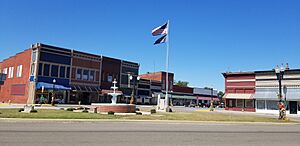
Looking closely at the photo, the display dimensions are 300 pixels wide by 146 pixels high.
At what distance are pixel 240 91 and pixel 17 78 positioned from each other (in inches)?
1836

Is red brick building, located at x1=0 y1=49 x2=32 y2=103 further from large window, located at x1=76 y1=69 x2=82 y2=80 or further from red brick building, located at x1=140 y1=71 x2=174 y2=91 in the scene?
red brick building, located at x1=140 y1=71 x2=174 y2=91

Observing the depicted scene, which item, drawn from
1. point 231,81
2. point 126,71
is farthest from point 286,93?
point 126,71

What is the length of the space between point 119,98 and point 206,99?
43473mm

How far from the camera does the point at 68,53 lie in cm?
6681

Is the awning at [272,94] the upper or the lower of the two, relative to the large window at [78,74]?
lower

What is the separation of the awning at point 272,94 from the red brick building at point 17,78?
44.8 m

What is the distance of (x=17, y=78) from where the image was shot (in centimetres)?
6656

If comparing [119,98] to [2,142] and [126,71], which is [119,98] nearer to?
[126,71]

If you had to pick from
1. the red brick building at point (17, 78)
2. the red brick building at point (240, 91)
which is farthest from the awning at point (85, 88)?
the red brick building at point (240, 91)

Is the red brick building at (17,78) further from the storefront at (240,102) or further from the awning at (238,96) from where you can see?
the storefront at (240,102)

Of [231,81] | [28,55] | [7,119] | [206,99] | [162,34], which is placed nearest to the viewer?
[7,119]

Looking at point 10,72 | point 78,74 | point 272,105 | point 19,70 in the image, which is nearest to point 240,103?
point 272,105

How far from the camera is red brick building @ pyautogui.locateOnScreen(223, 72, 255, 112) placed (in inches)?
2234

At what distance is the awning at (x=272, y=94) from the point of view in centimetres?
5046
